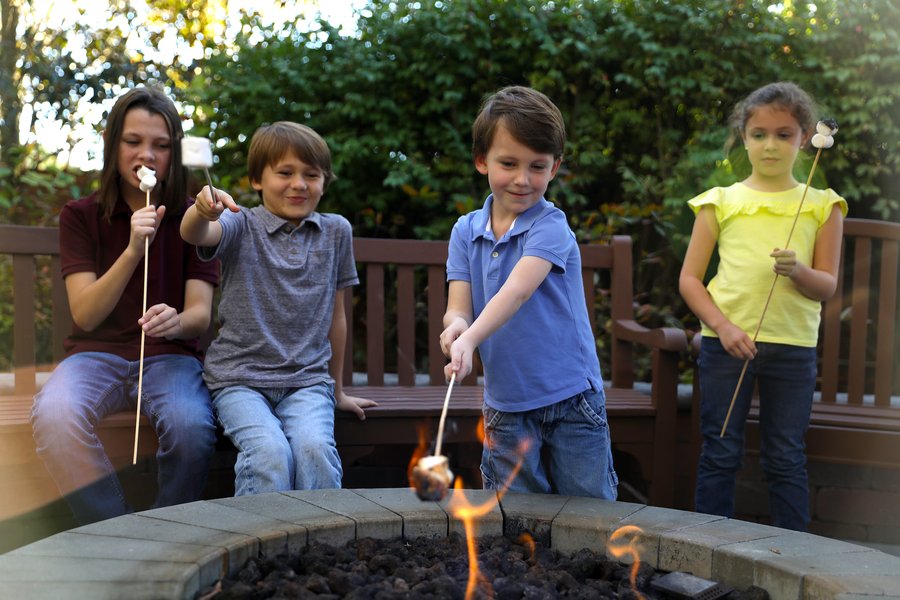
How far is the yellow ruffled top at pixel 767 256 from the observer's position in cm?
293

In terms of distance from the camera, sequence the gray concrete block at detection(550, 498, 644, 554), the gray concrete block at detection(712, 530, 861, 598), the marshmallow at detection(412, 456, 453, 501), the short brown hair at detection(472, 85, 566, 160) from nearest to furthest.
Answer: the marshmallow at detection(412, 456, 453, 501)
the gray concrete block at detection(712, 530, 861, 598)
the gray concrete block at detection(550, 498, 644, 554)
the short brown hair at detection(472, 85, 566, 160)

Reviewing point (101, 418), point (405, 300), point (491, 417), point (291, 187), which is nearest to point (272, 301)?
point (291, 187)

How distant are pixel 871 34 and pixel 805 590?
13.4ft

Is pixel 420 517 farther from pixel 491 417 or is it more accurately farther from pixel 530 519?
Answer: pixel 491 417

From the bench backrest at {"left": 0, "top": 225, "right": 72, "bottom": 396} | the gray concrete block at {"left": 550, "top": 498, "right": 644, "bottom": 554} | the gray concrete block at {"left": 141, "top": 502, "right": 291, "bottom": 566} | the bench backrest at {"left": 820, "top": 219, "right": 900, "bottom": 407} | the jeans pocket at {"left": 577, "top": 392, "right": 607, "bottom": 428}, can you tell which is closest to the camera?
the gray concrete block at {"left": 141, "top": 502, "right": 291, "bottom": 566}

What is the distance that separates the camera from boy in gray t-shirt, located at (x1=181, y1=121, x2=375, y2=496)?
265cm

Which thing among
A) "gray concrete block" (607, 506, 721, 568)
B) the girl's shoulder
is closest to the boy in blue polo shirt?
"gray concrete block" (607, 506, 721, 568)

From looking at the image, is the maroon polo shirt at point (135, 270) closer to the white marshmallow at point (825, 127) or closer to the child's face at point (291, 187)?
the child's face at point (291, 187)

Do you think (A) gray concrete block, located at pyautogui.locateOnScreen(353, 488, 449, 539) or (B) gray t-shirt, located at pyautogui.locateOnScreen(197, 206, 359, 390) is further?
(B) gray t-shirt, located at pyautogui.locateOnScreen(197, 206, 359, 390)

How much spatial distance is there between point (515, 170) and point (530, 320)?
41 cm

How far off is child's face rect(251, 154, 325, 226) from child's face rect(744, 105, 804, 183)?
1433mm

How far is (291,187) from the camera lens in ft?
9.76

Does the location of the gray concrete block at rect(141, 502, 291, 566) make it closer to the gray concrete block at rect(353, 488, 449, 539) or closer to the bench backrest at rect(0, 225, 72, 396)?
the gray concrete block at rect(353, 488, 449, 539)

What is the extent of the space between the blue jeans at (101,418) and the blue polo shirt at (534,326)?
3.01 feet
